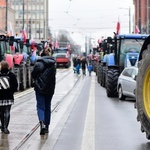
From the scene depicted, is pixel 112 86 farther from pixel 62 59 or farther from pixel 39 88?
pixel 62 59

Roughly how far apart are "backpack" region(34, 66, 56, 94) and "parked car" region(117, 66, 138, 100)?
26.0ft

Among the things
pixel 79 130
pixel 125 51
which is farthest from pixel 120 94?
pixel 79 130

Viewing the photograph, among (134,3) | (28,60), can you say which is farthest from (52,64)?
(134,3)

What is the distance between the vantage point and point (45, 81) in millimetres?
10281

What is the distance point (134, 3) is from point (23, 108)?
290ft

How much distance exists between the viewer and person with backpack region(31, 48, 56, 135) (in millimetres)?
10258

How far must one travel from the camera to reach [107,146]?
9.02 meters

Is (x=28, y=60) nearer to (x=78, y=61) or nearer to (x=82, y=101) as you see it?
(x=82, y=101)

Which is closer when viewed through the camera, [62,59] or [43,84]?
[43,84]

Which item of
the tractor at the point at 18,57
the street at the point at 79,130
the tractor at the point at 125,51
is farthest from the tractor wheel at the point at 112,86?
the tractor at the point at 18,57

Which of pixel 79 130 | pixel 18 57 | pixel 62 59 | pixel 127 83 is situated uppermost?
pixel 18 57

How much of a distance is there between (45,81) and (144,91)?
2.23m

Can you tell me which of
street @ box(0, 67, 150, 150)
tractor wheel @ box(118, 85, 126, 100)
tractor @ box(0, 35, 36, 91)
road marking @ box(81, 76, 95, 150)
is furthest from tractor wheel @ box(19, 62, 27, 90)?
road marking @ box(81, 76, 95, 150)

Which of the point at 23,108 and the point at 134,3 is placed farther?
the point at 134,3
